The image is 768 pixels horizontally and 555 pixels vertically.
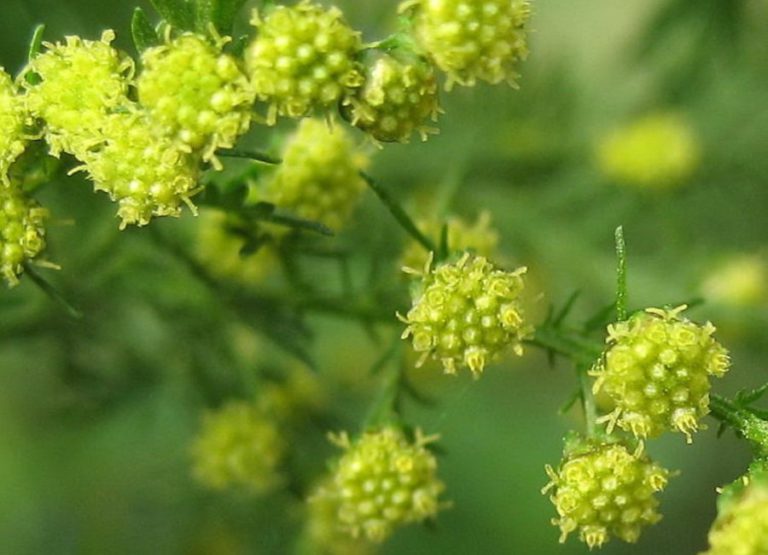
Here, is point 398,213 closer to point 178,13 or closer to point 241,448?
point 178,13

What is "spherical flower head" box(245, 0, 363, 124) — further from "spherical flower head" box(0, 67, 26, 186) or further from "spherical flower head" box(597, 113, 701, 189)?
"spherical flower head" box(597, 113, 701, 189)

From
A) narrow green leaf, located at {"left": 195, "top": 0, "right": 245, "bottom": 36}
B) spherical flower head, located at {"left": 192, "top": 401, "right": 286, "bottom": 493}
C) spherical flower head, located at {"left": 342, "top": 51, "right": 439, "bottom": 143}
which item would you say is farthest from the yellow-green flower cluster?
spherical flower head, located at {"left": 192, "top": 401, "right": 286, "bottom": 493}

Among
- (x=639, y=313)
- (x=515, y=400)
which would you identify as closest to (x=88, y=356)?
(x=639, y=313)

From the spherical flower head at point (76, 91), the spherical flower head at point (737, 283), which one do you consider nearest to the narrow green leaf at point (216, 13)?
the spherical flower head at point (76, 91)

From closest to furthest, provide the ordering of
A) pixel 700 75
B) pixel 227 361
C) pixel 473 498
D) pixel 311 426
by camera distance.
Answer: pixel 227 361, pixel 311 426, pixel 700 75, pixel 473 498

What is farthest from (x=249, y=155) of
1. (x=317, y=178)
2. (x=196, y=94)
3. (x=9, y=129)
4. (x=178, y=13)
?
(x=317, y=178)

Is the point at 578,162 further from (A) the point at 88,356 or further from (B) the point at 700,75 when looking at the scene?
(A) the point at 88,356

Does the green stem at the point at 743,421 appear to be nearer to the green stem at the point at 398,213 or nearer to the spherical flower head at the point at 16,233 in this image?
the green stem at the point at 398,213
